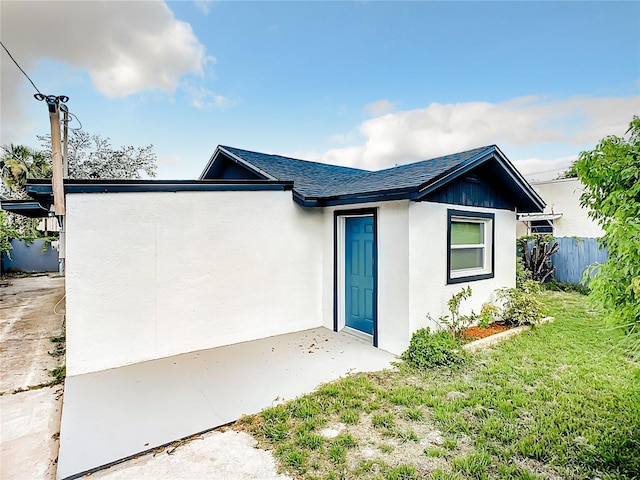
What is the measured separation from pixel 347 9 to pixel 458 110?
5.92m

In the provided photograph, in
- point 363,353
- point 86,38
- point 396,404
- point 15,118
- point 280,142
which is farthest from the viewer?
point 280,142

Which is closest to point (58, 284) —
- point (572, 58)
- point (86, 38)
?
point (86, 38)

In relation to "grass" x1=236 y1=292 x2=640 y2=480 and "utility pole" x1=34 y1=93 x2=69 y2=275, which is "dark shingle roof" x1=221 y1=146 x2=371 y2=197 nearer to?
"utility pole" x1=34 y1=93 x2=69 y2=275

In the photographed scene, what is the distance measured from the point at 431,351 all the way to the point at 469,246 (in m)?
2.80

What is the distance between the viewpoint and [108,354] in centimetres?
499

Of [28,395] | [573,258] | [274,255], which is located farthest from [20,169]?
[573,258]

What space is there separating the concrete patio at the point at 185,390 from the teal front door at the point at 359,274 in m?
0.51

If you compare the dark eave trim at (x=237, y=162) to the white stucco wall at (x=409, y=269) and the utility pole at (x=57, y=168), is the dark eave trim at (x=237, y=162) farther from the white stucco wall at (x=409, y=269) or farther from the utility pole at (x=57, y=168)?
the utility pole at (x=57, y=168)

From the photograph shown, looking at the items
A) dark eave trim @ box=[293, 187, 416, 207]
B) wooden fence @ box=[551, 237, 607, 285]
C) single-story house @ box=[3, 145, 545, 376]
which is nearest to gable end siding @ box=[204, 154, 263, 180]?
single-story house @ box=[3, 145, 545, 376]

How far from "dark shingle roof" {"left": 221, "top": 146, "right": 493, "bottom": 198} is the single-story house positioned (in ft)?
0.26

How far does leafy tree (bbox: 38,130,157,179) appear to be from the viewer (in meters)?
18.0

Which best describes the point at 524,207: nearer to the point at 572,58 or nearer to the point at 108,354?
A: the point at 572,58

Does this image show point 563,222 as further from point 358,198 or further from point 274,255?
point 274,255

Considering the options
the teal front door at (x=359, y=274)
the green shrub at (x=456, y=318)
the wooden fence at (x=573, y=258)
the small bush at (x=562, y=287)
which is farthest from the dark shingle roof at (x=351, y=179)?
the wooden fence at (x=573, y=258)
